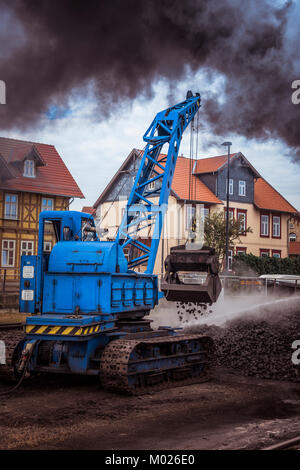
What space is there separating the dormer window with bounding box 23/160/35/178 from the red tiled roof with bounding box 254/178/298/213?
23.4 metres

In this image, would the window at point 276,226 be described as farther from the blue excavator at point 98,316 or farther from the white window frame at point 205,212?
the blue excavator at point 98,316

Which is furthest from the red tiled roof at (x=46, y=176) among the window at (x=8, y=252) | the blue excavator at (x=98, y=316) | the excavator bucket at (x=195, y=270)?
the blue excavator at (x=98, y=316)

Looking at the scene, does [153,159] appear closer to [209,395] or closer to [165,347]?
[165,347]

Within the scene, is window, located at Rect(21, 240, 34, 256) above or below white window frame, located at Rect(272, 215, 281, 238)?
below

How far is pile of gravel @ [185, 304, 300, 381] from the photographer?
12859 mm

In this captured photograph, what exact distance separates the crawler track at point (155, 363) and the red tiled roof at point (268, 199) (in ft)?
137

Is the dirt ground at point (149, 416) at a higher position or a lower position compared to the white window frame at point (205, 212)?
lower

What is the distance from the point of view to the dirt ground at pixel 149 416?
7.25m

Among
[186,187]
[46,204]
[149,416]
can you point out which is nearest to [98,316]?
[149,416]

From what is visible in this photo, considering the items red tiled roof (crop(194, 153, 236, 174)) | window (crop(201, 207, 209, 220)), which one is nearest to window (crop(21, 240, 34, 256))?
window (crop(201, 207, 209, 220))

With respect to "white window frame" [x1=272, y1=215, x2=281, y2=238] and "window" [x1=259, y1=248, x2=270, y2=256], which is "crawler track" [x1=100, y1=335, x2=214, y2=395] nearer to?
"window" [x1=259, y1=248, x2=270, y2=256]
